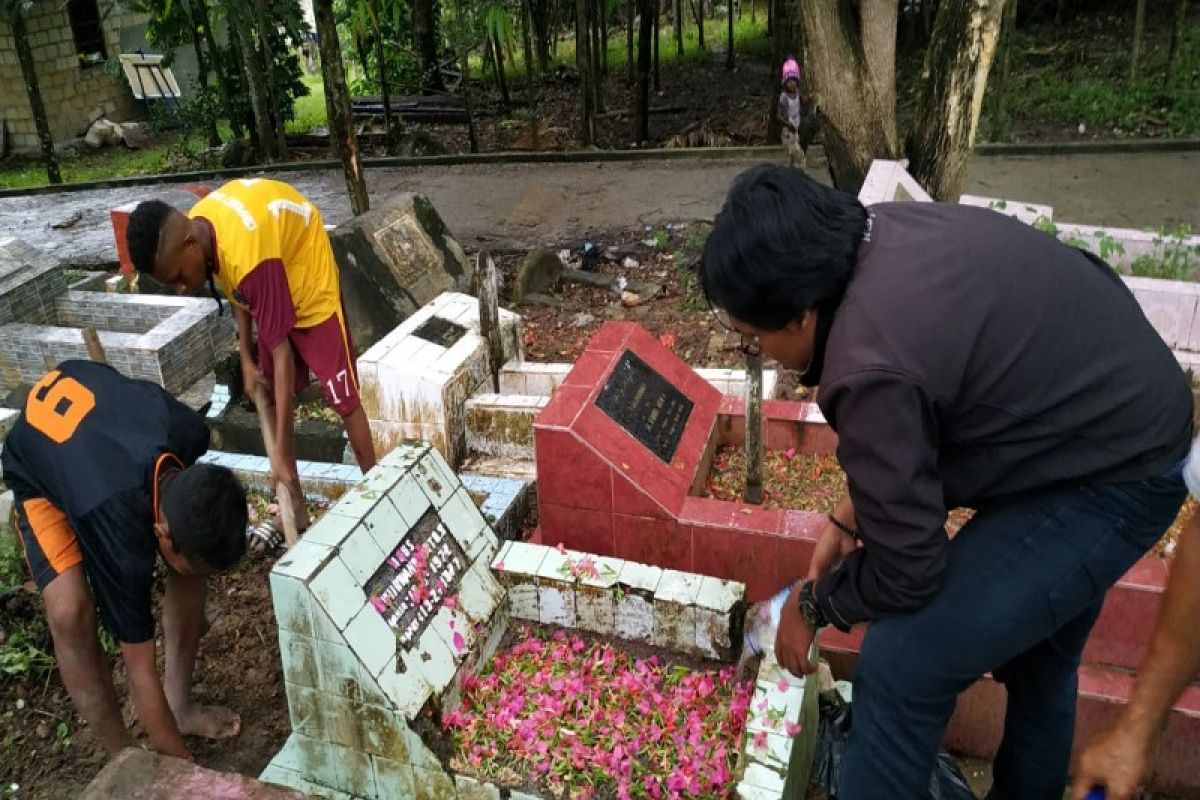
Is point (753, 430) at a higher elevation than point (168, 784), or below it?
higher

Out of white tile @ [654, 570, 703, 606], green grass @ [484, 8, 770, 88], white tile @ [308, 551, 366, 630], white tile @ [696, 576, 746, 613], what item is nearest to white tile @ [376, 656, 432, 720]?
white tile @ [308, 551, 366, 630]

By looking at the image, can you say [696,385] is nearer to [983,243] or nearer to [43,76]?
[983,243]

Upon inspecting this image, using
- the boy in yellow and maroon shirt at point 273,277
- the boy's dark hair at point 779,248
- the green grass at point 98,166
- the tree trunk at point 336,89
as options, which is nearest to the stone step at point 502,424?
the boy in yellow and maroon shirt at point 273,277

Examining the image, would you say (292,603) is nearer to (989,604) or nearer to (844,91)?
(989,604)

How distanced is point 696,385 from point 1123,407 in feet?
7.93

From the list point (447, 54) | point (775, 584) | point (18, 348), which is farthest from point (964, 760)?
point (447, 54)

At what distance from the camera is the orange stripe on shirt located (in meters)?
3.01

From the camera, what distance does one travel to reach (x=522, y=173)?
11422 mm

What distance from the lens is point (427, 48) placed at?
1582 cm

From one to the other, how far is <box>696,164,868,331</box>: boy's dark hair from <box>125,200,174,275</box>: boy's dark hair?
8.33ft

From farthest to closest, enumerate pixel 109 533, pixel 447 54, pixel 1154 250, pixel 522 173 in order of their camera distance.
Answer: pixel 447 54
pixel 522 173
pixel 1154 250
pixel 109 533

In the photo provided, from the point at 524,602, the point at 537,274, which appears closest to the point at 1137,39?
the point at 537,274

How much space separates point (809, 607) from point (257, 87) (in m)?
11.8

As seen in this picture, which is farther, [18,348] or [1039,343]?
[18,348]
